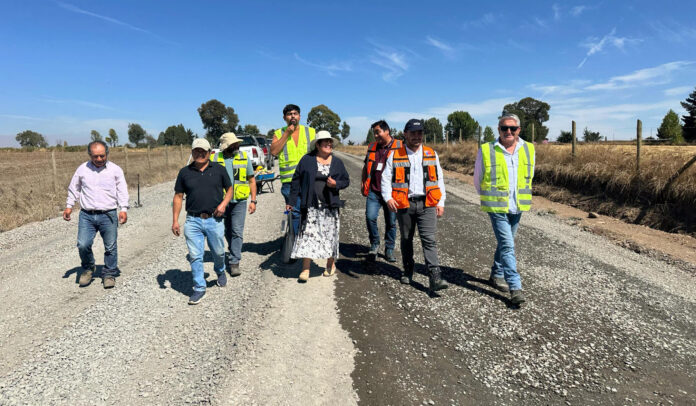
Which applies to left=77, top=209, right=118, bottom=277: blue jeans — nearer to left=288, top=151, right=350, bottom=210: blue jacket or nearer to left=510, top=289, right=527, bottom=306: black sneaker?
left=288, top=151, right=350, bottom=210: blue jacket

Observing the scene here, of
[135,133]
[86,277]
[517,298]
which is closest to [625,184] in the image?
[517,298]

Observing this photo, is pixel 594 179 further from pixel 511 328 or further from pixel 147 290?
pixel 147 290

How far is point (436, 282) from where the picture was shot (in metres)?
4.03

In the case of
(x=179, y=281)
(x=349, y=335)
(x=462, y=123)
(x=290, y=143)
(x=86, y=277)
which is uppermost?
(x=462, y=123)

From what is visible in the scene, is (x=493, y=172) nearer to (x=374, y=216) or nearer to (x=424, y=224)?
(x=424, y=224)

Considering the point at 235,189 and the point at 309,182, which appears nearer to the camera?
the point at 309,182

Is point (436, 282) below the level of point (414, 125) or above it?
below

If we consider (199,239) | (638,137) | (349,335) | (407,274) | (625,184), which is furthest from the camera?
(638,137)

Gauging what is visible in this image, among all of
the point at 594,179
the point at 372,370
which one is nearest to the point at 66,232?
the point at 372,370

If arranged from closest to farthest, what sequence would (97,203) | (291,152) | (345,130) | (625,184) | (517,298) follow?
(517,298) → (97,203) → (291,152) → (625,184) → (345,130)

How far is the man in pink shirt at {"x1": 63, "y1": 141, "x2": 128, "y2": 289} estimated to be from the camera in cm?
428

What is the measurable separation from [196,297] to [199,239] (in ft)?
2.02

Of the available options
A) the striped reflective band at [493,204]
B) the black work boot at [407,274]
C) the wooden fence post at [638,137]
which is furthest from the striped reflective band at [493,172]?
the wooden fence post at [638,137]

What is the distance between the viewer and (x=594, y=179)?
10359mm
